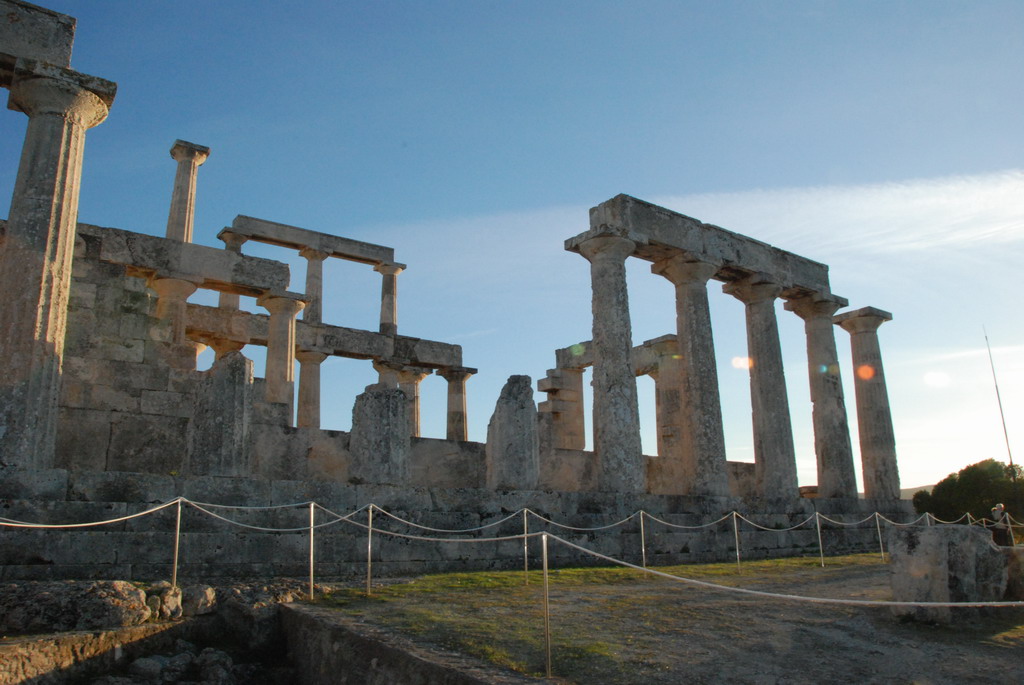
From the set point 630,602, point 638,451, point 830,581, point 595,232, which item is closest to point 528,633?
point 630,602

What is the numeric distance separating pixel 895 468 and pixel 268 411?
15.1m

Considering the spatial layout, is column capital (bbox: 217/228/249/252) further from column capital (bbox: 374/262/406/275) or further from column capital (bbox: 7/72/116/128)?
column capital (bbox: 7/72/116/128)

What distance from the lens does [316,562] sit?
9531 mm

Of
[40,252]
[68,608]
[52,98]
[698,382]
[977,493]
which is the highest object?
[52,98]

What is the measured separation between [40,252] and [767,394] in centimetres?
1402

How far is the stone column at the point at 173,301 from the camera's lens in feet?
48.4

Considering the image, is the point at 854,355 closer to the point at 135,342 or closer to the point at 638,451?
the point at 638,451

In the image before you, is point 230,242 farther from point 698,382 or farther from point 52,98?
point 698,382

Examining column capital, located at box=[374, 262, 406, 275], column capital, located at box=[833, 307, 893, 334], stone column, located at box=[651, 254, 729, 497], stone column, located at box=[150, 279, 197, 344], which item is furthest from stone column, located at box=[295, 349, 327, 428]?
column capital, located at box=[833, 307, 893, 334]

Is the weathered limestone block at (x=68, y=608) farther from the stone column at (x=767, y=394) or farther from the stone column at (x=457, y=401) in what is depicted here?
the stone column at (x=457, y=401)

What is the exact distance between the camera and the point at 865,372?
20281mm

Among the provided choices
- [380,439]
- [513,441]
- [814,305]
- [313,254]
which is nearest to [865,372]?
[814,305]

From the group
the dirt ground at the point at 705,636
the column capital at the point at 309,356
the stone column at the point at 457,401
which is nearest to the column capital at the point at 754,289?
the stone column at the point at 457,401

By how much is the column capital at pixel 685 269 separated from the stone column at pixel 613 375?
1.51 meters
